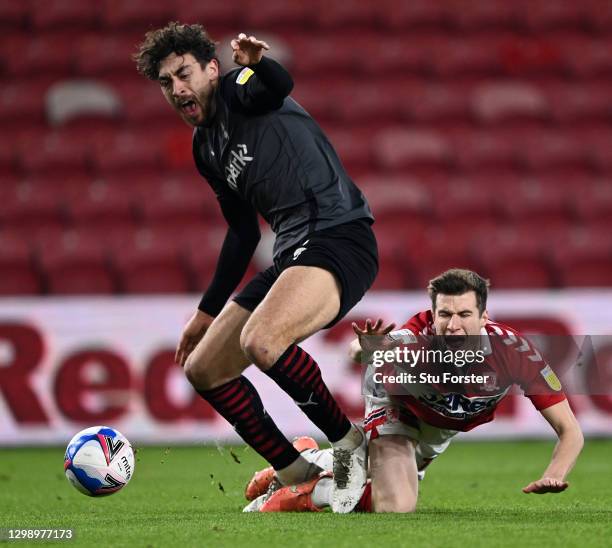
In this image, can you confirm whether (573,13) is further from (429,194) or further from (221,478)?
(221,478)

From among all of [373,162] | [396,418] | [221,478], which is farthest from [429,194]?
[396,418]

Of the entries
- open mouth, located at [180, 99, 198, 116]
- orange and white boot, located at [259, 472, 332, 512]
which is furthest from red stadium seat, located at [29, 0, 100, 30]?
orange and white boot, located at [259, 472, 332, 512]

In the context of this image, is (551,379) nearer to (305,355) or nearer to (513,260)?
(305,355)

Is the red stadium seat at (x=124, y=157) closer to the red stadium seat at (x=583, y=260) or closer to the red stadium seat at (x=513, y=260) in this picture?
the red stadium seat at (x=513, y=260)

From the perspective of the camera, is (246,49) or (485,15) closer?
(246,49)

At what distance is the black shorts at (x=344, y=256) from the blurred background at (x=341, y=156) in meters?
3.34

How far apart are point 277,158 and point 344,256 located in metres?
0.42

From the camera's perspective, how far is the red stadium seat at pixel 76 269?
7980 mm

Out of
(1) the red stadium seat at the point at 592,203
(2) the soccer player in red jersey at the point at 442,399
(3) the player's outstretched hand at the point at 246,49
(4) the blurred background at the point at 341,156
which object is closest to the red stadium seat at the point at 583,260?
(4) the blurred background at the point at 341,156

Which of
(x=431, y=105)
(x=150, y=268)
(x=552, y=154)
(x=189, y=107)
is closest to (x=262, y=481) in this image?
(x=189, y=107)

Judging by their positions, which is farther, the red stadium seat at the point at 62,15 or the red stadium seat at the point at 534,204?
the red stadium seat at the point at 62,15

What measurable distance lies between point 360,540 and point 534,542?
463 mm

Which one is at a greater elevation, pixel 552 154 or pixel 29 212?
pixel 552 154

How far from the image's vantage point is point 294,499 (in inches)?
153
